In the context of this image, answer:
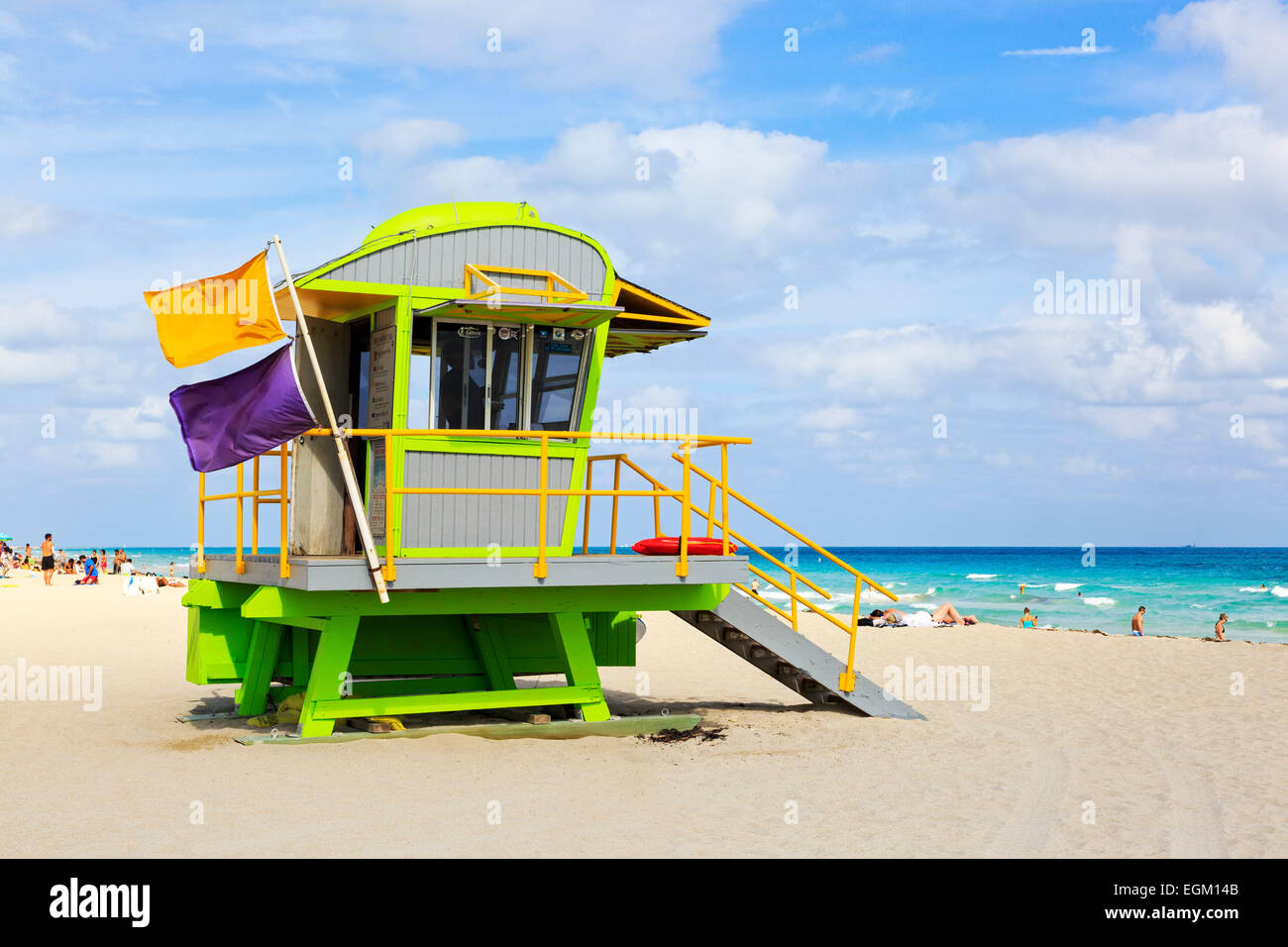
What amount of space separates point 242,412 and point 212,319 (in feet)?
2.90

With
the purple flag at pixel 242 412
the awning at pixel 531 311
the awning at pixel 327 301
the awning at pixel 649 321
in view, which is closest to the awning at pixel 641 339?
the awning at pixel 649 321

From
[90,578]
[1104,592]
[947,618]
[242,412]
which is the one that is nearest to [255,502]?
[242,412]

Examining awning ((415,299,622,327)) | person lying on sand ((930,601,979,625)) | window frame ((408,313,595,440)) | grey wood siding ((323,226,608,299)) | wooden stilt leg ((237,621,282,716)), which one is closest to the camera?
awning ((415,299,622,327))

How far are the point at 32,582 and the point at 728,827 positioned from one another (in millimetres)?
43579

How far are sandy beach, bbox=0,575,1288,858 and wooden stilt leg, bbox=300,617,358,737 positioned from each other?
1.07 ft

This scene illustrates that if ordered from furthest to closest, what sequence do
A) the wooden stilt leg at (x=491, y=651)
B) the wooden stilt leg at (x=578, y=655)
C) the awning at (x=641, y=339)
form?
the awning at (x=641, y=339), the wooden stilt leg at (x=491, y=651), the wooden stilt leg at (x=578, y=655)

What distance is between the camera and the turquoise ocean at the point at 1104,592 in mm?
46812

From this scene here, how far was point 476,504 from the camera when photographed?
464 inches

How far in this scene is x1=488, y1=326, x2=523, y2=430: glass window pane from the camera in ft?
39.3

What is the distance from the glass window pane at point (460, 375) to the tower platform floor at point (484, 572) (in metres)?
1.56

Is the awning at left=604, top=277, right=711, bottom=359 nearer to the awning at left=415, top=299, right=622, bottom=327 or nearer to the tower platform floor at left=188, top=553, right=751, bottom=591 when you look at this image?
the awning at left=415, top=299, right=622, bottom=327

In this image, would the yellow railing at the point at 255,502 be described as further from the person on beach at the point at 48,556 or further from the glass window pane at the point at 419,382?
the person on beach at the point at 48,556

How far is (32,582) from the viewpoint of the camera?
148 ft

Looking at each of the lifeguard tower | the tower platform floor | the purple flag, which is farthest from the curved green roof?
the tower platform floor
